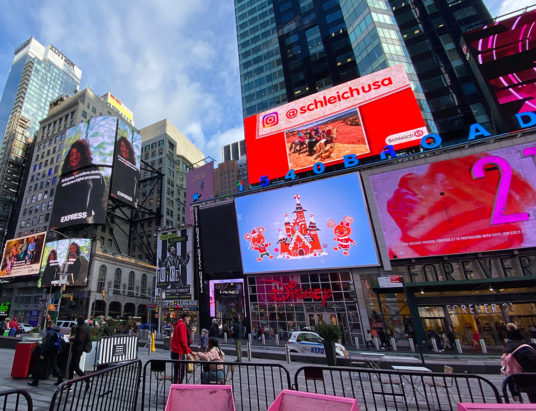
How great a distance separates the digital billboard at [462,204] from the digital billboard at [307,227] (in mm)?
2268

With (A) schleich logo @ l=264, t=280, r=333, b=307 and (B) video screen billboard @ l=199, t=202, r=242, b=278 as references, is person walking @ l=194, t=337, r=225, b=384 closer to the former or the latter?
(A) schleich logo @ l=264, t=280, r=333, b=307

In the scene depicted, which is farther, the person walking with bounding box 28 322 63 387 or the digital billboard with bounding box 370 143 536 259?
the digital billboard with bounding box 370 143 536 259

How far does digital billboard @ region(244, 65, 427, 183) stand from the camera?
2795 cm

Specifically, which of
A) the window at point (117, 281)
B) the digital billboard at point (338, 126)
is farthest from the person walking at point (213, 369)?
the window at point (117, 281)

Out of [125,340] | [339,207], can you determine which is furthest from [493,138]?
[125,340]

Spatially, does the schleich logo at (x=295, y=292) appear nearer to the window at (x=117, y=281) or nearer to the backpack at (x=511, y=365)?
the backpack at (x=511, y=365)

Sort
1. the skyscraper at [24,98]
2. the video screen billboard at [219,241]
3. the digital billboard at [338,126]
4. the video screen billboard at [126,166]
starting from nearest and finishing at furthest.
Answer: the digital billboard at [338,126]
the video screen billboard at [219,241]
the video screen billboard at [126,166]
the skyscraper at [24,98]

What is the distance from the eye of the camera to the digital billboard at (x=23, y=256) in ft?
168

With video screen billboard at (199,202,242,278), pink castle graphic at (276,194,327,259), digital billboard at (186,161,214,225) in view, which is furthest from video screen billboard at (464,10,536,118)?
digital billboard at (186,161,214,225)

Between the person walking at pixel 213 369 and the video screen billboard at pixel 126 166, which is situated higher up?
the video screen billboard at pixel 126 166

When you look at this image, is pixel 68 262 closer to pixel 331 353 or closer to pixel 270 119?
pixel 270 119

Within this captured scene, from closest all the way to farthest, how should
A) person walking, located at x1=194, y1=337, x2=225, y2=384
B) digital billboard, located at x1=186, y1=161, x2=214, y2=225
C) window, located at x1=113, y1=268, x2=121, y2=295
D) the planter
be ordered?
person walking, located at x1=194, y1=337, x2=225, y2=384 → the planter → digital billboard, located at x1=186, y1=161, x2=214, y2=225 → window, located at x1=113, y1=268, x2=121, y2=295

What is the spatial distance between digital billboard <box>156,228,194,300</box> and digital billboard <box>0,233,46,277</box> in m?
31.8

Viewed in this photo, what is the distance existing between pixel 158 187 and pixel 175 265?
50.4 metres
